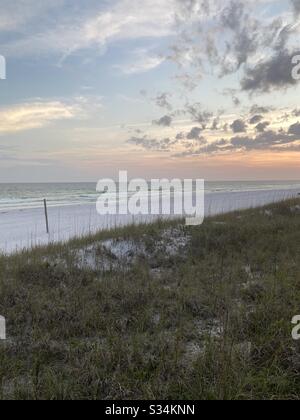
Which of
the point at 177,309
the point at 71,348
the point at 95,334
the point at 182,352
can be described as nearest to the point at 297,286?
the point at 177,309

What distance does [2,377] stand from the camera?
395 cm

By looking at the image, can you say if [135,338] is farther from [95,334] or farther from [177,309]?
[177,309]

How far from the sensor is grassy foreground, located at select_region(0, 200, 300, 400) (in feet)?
12.2

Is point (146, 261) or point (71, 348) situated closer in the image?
point (71, 348)

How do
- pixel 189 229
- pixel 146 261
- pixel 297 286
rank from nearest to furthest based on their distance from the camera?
pixel 297 286 < pixel 146 261 < pixel 189 229

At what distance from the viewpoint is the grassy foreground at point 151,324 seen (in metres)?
3.73

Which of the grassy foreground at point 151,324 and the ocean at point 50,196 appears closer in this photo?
the grassy foreground at point 151,324

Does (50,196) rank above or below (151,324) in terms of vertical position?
above

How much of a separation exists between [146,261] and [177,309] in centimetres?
328

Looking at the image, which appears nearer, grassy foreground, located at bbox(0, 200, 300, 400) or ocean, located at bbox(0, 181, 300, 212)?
grassy foreground, located at bbox(0, 200, 300, 400)

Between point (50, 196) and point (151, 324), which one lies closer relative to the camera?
point (151, 324)

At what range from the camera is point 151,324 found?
5.22 meters
